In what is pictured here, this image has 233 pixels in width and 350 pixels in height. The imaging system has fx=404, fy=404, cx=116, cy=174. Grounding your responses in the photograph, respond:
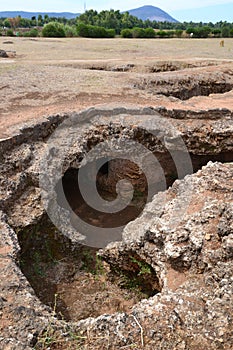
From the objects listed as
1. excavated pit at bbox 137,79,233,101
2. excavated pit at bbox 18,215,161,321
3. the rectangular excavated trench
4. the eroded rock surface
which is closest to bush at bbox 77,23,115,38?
excavated pit at bbox 137,79,233,101

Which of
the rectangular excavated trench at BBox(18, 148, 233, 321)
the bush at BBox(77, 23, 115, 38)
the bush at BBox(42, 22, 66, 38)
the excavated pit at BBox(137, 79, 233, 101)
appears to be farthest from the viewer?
the bush at BBox(77, 23, 115, 38)

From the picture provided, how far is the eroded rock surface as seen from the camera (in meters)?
4.54

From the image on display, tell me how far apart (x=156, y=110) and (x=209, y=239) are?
4774 mm

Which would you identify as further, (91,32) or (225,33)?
(225,33)

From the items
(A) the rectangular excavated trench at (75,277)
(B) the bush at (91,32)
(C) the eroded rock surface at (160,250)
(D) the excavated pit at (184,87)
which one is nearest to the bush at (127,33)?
(B) the bush at (91,32)

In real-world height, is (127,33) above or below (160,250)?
above

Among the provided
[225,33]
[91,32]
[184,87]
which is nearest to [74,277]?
[184,87]

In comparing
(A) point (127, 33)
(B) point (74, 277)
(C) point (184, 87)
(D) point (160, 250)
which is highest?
(A) point (127, 33)

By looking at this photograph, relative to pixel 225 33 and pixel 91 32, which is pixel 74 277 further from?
pixel 225 33

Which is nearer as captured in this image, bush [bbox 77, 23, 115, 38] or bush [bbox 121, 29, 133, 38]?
bush [bbox 77, 23, 115, 38]

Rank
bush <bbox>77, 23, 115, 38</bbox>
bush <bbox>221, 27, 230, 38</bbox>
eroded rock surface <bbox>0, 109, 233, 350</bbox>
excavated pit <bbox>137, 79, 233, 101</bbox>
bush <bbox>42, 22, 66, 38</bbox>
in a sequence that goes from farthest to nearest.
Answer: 1. bush <bbox>221, 27, 230, 38</bbox>
2. bush <bbox>77, 23, 115, 38</bbox>
3. bush <bbox>42, 22, 66, 38</bbox>
4. excavated pit <bbox>137, 79, 233, 101</bbox>
5. eroded rock surface <bbox>0, 109, 233, 350</bbox>

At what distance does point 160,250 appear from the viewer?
6754mm

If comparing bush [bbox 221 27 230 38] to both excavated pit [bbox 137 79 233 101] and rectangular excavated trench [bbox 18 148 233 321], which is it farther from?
rectangular excavated trench [bbox 18 148 233 321]

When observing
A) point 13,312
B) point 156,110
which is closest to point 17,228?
point 13,312
